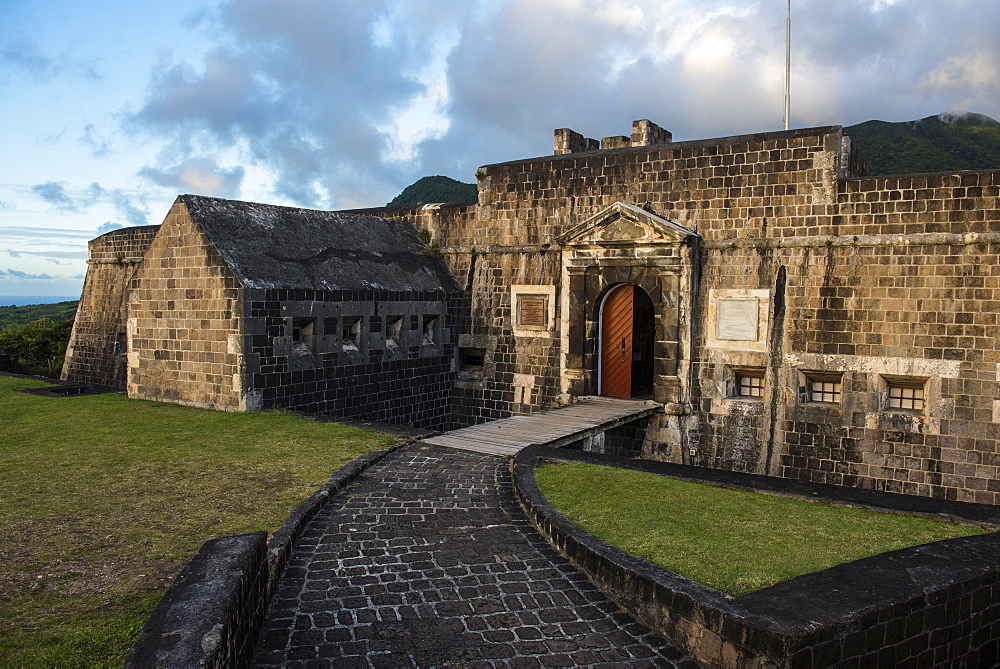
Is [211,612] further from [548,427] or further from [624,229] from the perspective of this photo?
[624,229]

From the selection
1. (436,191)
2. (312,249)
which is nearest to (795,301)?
(312,249)

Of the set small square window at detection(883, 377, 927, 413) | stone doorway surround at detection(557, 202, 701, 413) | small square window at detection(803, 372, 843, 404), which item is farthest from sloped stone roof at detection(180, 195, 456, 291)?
small square window at detection(883, 377, 927, 413)

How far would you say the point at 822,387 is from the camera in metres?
13.6

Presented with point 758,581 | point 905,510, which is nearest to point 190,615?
point 758,581

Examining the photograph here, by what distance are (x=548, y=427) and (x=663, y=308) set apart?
4.40 m

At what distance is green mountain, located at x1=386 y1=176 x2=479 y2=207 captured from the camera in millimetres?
55469

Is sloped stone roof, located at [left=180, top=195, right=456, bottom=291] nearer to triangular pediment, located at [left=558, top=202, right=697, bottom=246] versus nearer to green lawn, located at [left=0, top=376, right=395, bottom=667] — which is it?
green lawn, located at [left=0, top=376, right=395, bottom=667]

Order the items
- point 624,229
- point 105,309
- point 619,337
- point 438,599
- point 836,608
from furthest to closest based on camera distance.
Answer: point 105,309 < point 619,337 < point 624,229 < point 438,599 < point 836,608

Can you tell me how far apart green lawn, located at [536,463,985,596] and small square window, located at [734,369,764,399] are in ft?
21.5

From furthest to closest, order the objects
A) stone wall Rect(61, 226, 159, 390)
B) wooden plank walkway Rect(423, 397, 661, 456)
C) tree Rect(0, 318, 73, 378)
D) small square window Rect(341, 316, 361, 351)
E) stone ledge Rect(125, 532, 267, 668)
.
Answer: tree Rect(0, 318, 73, 378), stone wall Rect(61, 226, 159, 390), small square window Rect(341, 316, 361, 351), wooden plank walkway Rect(423, 397, 661, 456), stone ledge Rect(125, 532, 267, 668)

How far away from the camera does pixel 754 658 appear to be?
4375 millimetres

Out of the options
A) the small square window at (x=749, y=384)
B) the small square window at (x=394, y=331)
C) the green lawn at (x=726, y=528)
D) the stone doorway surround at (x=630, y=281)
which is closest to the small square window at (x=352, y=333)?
the small square window at (x=394, y=331)

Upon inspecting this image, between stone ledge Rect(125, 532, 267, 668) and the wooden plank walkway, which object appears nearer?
stone ledge Rect(125, 532, 267, 668)

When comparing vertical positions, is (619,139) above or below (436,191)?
below
